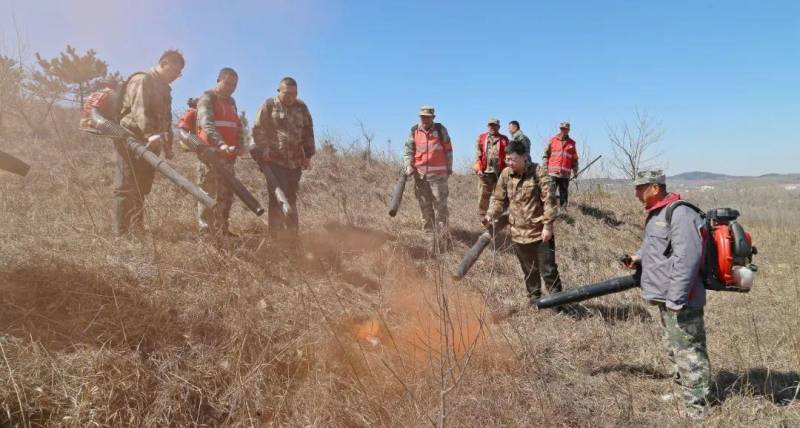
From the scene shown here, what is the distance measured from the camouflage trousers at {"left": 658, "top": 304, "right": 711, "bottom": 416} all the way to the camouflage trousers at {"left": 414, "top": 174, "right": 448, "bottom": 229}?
141 inches

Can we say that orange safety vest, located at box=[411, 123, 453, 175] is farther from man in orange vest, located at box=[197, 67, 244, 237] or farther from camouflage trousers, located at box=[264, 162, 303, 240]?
man in orange vest, located at box=[197, 67, 244, 237]

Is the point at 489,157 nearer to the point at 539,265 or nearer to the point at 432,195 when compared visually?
the point at 432,195

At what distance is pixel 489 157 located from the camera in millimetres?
7793

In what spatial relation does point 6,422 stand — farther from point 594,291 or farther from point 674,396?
point 674,396

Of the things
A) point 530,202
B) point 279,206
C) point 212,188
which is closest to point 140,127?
point 212,188

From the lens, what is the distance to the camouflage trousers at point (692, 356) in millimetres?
2975

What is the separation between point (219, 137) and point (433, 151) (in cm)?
311

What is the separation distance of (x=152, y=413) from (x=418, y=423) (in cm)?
167

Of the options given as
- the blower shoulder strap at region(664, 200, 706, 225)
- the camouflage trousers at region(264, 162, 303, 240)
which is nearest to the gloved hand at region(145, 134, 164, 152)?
the camouflage trousers at region(264, 162, 303, 240)

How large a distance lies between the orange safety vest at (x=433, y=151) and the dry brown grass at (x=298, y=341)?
1379 millimetres

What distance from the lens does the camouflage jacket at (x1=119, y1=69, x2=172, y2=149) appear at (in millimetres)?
4152

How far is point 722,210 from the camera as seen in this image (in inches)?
114

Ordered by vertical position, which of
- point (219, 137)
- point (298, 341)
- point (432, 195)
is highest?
point (219, 137)

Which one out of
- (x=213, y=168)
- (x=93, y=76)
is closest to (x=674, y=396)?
(x=213, y=168)
